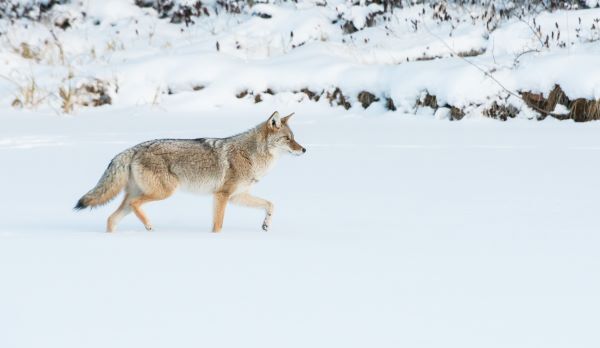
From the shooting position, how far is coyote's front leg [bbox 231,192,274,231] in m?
6.86

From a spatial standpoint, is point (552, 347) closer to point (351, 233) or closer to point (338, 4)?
point (351, 233)

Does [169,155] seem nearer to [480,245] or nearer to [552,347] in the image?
[480,245]

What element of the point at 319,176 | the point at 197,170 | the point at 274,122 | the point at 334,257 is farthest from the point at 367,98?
the point at 334,257

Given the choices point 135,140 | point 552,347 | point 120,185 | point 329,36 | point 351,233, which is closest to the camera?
point 552,347

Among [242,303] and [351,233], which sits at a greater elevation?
[242,303]

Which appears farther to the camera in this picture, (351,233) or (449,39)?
(449,39)

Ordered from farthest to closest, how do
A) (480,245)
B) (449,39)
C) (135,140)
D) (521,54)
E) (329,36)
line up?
(329,36)
(449,39)
(521,54)
(135,140)
(480,245)

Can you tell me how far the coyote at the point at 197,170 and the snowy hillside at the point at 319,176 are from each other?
289 millimetres

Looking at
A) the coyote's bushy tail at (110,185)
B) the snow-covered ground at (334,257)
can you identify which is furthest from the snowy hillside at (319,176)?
the coyote's bushy tail at (110,185)

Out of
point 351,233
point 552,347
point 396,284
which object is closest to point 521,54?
point 351,233

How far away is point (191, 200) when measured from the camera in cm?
852

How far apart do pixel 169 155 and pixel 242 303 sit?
3026 mm

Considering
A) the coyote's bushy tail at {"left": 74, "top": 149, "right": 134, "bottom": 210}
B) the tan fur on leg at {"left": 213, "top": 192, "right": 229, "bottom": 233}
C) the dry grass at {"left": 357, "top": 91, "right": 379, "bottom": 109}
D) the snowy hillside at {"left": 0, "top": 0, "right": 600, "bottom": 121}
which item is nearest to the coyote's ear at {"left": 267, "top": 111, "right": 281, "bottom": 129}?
the tan fur on leg at {"left": 213, "top": 192, "right": 229, "bottom": 233}

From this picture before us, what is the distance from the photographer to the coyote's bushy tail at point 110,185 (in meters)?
6.73
